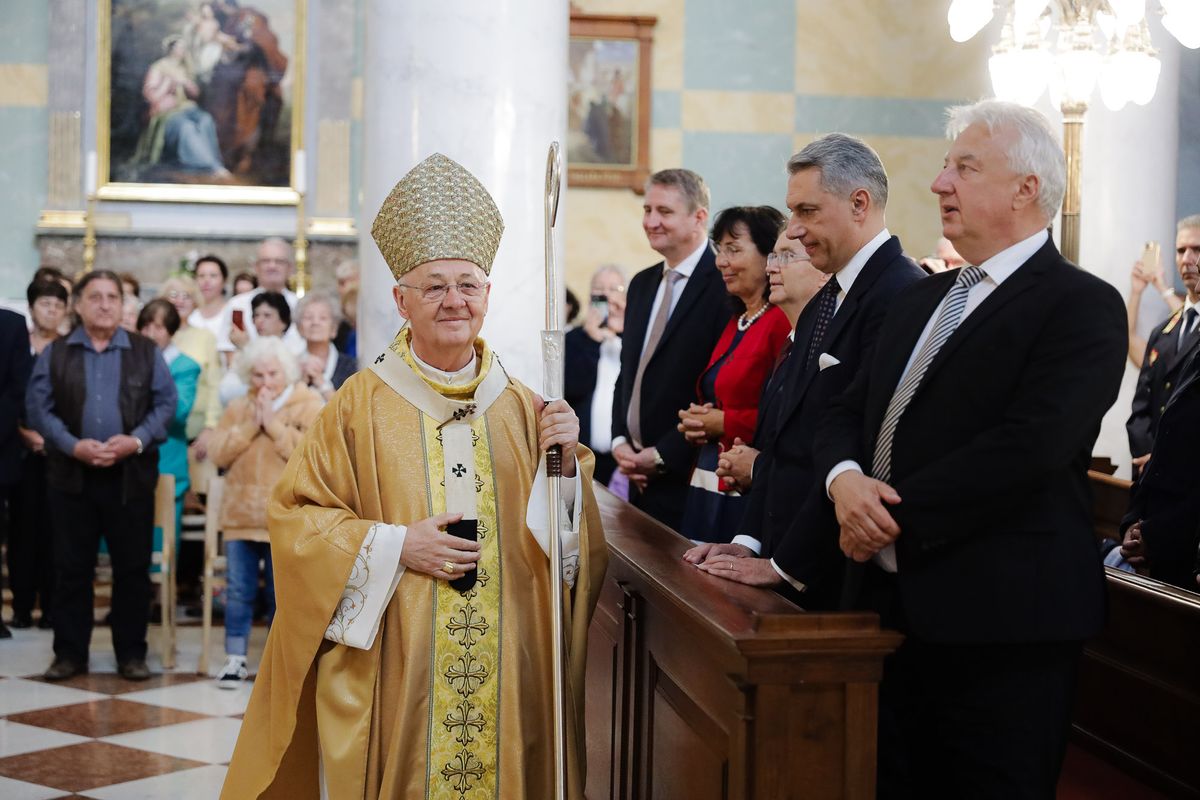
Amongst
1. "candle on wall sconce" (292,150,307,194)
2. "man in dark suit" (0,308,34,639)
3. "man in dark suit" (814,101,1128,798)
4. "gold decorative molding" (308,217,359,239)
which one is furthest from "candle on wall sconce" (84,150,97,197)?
"man in dark suit" (814,101,1128,798)

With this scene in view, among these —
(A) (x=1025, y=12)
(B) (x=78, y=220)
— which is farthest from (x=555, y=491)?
(B) (x=78, y=220)

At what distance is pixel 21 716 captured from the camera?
5332 millimetres

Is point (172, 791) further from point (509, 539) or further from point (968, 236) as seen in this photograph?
point (968, 236)

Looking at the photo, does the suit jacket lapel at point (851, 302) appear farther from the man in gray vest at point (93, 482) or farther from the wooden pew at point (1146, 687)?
the man in gray vest at point (93, 482)

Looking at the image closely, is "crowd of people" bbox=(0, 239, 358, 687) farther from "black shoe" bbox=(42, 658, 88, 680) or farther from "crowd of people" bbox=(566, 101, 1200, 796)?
"crowd of people" bbox=(566, 101, 1200, 796)

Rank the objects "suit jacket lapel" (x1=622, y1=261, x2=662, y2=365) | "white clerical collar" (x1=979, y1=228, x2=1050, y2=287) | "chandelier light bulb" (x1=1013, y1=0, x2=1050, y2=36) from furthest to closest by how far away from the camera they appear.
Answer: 1. "chandelier light bulb" (x1=1013, y1=0, x2=1050, y2=36)
2. "suit jacket lapel" (x1=622, y1=261, x2=662, y2=365)
3. "white clerical collar" (x1=979, y1=228, x2=1050, y2=287)

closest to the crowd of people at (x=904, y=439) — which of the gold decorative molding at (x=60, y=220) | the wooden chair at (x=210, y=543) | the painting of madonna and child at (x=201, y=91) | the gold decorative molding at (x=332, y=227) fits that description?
the wooden chair at (x=210, y=543)

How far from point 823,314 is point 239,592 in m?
3.71

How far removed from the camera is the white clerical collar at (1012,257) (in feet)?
8.27

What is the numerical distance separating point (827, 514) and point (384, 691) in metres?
0.96

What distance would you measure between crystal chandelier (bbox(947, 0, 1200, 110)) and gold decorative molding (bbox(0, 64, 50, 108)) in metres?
7.13

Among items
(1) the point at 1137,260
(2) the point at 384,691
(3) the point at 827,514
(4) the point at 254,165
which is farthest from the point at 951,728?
(4) the point at 254,165

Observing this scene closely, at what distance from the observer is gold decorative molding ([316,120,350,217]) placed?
34.9ft

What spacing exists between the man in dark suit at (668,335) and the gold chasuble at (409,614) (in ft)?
4.91
